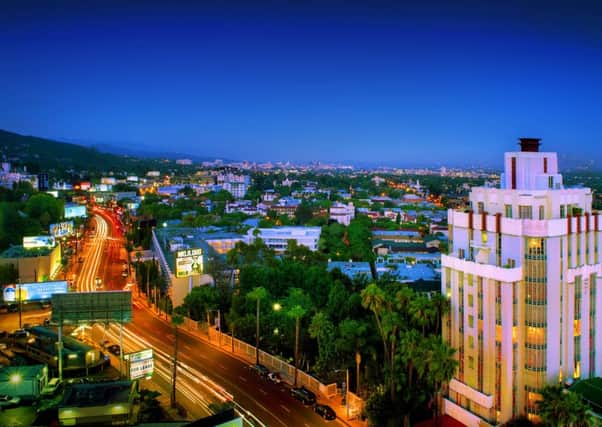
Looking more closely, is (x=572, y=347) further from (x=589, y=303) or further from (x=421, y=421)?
(x=421, y=421)

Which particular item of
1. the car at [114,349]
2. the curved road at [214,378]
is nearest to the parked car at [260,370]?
the curved road at [214,378]

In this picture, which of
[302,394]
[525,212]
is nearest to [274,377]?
[302,394]

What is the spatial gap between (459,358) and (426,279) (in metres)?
33.3

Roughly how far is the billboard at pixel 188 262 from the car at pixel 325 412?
29796 mm

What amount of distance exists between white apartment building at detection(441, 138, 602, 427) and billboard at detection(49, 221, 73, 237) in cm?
10177

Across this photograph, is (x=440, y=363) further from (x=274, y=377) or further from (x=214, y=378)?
(x=214, y=378)

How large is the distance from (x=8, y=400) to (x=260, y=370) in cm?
1870

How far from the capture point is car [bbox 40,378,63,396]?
1631 inches

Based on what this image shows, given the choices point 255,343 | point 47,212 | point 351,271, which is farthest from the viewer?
point 47,212

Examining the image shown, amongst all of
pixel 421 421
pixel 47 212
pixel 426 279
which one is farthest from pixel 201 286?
pixel 47 212

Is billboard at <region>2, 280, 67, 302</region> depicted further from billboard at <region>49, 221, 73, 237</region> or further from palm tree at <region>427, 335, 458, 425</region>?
palm tree at <region>427, 335, 458, 425</region>

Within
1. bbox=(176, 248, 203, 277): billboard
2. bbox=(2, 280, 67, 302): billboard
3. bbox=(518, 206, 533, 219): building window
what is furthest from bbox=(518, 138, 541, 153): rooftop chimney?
bbox=(2, 280, 67, 302): billboard

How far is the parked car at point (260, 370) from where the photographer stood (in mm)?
45375

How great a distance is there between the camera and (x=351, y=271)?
78.4m
